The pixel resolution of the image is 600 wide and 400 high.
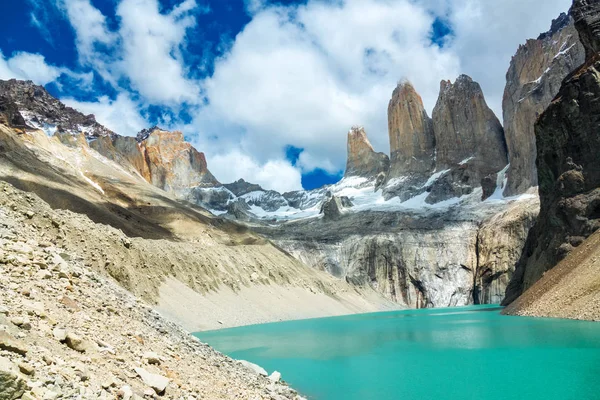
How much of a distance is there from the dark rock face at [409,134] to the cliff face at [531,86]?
3951cm

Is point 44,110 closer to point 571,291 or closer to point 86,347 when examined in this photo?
point 571,291

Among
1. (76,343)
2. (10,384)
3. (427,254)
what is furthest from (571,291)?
(427,254)

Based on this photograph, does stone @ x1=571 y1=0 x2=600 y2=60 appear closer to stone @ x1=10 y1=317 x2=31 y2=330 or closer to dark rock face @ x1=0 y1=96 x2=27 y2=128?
stone @ x1=10 y1=317 x2=31 y2=330

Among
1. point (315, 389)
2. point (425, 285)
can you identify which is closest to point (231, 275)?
point (315, 389)

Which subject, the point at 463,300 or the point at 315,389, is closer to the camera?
the point at 315,389

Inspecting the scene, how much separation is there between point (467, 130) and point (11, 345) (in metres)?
167

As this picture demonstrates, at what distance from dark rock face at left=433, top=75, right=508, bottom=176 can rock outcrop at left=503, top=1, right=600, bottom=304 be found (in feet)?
326

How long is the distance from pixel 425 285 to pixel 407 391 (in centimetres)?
10056

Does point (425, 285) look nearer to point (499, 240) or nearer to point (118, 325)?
point (499, 240)

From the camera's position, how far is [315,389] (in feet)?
54.9

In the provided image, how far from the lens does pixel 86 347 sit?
9.05 metres

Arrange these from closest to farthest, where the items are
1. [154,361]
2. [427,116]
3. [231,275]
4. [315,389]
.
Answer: [154,361] → [315,389] → [231,275] → [427,116]

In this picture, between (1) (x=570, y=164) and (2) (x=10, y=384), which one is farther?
(1) (x=570, y=164)

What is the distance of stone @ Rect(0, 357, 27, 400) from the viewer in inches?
223
